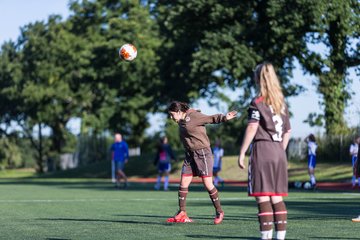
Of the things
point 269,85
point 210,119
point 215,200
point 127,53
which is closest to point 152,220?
point 215,200

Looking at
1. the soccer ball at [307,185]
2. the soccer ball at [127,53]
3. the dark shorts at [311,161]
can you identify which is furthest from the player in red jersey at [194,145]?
the dark shorts at [311,161]

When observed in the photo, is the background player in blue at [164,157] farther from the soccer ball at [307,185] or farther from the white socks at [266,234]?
the white socks at [266,234]

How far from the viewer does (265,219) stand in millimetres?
9727

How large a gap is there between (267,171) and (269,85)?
3.11 feet

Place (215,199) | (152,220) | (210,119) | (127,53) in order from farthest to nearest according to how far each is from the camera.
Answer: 1. (127,53)
2. (152,220)
3. (215,199)
4. (210,119)

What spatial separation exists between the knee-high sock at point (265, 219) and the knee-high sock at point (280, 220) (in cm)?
6

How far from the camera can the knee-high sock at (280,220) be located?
974 cm

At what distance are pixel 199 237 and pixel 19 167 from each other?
304 ft

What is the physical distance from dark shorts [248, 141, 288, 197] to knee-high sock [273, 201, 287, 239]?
15 cm

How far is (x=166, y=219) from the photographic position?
16250 millimetres

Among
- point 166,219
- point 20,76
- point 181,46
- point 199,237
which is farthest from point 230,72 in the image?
point 20,76

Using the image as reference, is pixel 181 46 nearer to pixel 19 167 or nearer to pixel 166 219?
pixel 166 219

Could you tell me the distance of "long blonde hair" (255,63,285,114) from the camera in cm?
955

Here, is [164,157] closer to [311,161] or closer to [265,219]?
[311,161]
